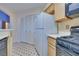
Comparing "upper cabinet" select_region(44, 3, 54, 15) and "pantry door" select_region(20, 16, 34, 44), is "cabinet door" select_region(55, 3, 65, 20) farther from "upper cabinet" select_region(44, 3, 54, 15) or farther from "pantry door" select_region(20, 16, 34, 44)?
"pantry door" select_region(20, 16, 34, 44)

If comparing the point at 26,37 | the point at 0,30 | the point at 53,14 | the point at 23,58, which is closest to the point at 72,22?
the point at 53,14

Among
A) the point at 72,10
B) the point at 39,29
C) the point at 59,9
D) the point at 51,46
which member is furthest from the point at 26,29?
the point at 72,10

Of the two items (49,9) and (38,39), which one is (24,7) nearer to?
(49,9)

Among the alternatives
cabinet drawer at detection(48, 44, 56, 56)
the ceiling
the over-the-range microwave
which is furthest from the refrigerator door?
the over-the-range microwave

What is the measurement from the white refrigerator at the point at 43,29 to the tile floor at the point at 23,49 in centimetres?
7

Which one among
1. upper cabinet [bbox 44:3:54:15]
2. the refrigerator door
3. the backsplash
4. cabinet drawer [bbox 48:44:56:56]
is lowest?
cabinet drawer [bbox 48:44:56:56]

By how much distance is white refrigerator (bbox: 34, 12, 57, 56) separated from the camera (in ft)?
5.15

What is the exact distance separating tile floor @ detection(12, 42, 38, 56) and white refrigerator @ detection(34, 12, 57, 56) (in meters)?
0.07

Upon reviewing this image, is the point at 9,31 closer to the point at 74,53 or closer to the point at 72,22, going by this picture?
the point at 74,53

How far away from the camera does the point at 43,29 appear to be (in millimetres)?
1678

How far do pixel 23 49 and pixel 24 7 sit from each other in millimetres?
A: 469

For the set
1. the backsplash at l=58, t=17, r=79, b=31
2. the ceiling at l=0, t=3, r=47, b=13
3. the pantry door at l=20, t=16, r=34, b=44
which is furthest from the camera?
the backsplash at l=58, t=17, r=79, b=31

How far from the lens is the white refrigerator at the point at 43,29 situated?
1.57 metres

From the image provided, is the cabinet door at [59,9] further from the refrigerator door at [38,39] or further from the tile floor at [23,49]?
the tile floor at [23,49]
